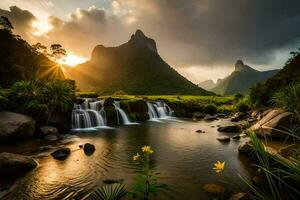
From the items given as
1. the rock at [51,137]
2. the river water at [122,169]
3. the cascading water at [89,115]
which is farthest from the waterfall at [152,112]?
the rock at [51,137]

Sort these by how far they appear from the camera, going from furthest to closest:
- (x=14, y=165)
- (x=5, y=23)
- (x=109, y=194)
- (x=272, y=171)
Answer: (x=5, y=23) < (x=14, y=165) < (x=109, y=194) < (x=272, y=171)

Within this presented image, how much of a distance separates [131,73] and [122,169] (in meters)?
138

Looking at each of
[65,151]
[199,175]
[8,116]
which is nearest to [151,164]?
[199,175]

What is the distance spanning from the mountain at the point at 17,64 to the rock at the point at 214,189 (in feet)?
121

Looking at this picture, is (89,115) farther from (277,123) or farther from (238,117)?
(238,117)

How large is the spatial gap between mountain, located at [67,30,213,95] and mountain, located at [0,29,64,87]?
58.6 meters

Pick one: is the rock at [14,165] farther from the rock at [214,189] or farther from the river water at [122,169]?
the rock at [214,189]

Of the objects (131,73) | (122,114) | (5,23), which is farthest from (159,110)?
(131,73)

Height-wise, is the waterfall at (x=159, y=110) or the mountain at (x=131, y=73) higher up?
the mountain at (x=131, y=73)

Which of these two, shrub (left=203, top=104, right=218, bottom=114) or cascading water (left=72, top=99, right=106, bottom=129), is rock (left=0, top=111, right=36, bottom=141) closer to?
cascading water (left=72, top=99, right=106, bottom=129)

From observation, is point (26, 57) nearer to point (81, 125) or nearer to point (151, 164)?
point (81, 125)

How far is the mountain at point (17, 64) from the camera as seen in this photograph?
123 feet

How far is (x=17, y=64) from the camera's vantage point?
4169 cm

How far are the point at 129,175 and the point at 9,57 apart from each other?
4163cm
